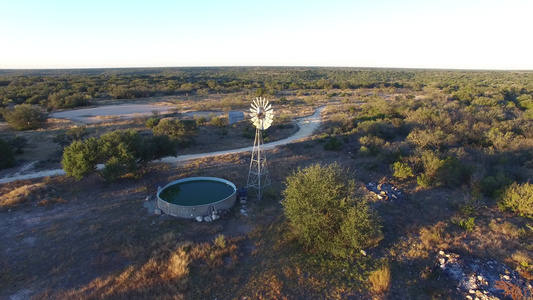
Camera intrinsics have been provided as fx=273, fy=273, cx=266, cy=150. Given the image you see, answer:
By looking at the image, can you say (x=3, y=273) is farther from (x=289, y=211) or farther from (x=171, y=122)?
(x=171, y=122)

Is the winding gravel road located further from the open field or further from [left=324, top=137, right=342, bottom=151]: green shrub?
[left=324, top=137, right=342, bottom=151]: green shrub

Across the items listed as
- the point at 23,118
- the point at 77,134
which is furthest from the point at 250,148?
the point at 23,118

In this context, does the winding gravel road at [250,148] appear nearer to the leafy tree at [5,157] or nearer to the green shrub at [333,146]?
the leafy tree at [5,157]

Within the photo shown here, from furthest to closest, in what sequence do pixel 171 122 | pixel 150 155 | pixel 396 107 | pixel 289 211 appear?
pixel 396 107 < pixel 171 122 < pixel 150 155 < pixel 289 211

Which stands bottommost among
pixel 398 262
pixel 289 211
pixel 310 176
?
pixel 398 262

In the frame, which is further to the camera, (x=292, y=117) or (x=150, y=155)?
(x=292, y=117)

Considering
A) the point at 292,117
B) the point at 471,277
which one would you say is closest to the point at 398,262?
the point at 471,277

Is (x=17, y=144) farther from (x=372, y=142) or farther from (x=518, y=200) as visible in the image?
(x=518, y=200)

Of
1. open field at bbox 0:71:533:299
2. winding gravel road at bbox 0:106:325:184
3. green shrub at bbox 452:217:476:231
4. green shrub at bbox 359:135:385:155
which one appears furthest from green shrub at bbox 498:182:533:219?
winding gravel road at bbox 0:106:325:184
